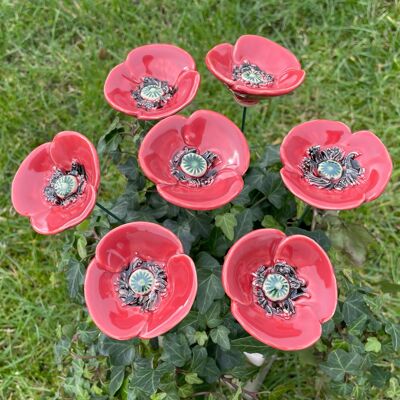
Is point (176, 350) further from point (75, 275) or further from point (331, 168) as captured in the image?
point (331, 168)

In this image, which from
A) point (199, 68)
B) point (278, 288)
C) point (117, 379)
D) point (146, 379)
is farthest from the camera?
point (199, 68)

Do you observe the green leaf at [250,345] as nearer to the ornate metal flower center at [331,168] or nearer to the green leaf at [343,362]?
the green leaf at [343,362]

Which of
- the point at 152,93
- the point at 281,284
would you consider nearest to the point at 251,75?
the point at 152,93

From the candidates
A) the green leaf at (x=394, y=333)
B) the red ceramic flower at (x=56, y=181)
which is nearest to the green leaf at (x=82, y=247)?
the red ceramic flower at (x=56, y=181)

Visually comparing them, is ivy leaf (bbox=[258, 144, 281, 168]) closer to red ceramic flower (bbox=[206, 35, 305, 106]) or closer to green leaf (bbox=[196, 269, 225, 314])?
red ceramic flower (bbox=[206, 35, 305, 106])

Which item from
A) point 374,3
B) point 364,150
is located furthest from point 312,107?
point 364,150

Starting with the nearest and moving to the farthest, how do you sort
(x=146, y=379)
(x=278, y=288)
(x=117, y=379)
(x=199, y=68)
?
(x=278, y=288), (x=146, y=379), (x=117, y=379), (x=199, y=68)
